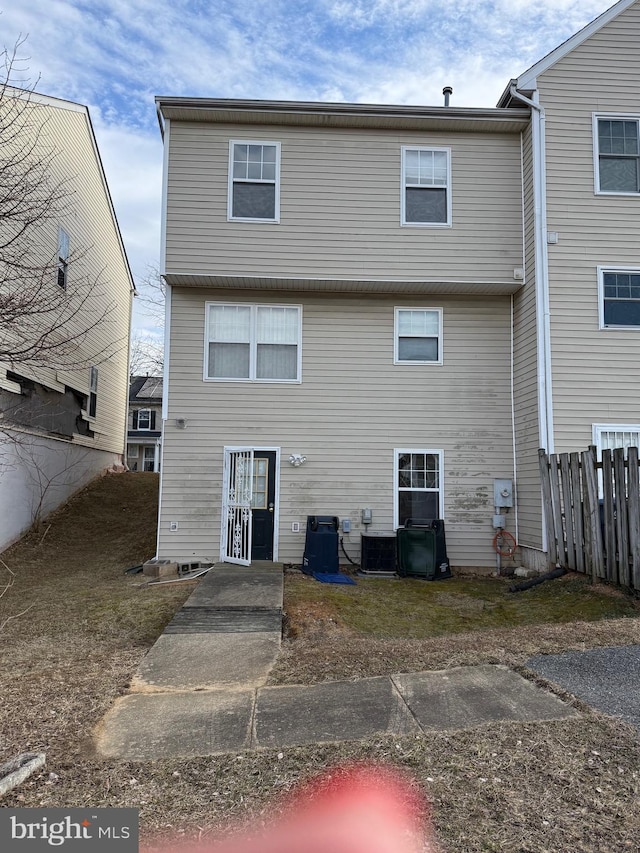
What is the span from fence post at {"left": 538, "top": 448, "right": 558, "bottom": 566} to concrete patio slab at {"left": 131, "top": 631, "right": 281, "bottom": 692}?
487cm

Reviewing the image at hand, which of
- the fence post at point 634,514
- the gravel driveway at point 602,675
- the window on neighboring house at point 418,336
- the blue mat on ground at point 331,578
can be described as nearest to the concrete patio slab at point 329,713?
the gravel driveway at point 602,675

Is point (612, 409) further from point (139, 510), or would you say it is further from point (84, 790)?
point (139, 510)

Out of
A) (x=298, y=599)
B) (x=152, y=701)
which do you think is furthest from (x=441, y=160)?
(x=152, y=701)

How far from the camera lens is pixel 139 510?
14.1 m

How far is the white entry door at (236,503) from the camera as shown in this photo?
365 inches

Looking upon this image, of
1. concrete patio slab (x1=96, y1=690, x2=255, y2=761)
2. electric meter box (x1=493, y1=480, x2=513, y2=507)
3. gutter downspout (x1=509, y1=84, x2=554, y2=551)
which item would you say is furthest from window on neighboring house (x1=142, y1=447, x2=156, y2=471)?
concrete patio slab (x1=96, y1=690, x2=255, y2=761)

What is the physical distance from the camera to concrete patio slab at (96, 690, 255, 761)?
10.0 feet

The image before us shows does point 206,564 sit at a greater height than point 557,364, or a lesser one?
lesser

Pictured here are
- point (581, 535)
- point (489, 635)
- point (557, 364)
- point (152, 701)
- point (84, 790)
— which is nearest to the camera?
point (84, 790)

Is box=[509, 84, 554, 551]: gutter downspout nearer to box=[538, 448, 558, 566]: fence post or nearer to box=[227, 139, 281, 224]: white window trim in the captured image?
box=[538, 448, 558, 566]: fence post

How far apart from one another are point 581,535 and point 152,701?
5.97 metres

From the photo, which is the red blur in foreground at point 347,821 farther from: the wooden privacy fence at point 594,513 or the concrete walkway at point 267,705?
the wooden privacy fence at point 594,513

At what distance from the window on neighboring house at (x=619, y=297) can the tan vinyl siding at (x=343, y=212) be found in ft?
4.79

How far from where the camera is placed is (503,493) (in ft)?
31.7
